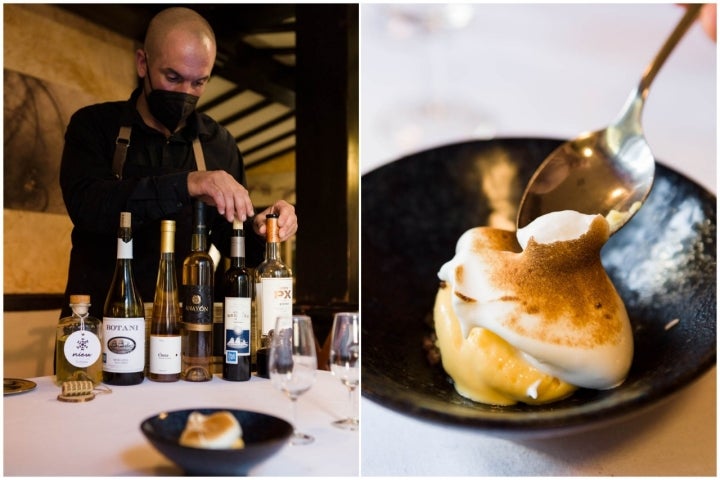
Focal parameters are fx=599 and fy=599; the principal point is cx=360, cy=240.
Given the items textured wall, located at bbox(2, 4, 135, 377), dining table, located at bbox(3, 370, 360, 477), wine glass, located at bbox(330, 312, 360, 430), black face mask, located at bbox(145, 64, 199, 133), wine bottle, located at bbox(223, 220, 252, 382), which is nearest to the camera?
dining table, located at bbox(3, 370, 360, 477)

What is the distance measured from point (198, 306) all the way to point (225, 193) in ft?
0.77

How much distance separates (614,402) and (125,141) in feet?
4.08

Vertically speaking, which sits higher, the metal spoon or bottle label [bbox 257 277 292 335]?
the metal spoon

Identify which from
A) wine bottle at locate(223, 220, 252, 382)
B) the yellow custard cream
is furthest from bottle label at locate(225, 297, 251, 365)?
the yellow custard cream

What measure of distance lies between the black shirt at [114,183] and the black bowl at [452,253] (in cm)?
47

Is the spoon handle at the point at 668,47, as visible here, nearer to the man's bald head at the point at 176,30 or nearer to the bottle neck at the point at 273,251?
the bottle neck at the point at 273,251

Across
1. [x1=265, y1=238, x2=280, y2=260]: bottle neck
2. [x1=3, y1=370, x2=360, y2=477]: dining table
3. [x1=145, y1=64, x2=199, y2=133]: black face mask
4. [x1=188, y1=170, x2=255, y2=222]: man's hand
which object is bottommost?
[x1=3, y1=370, x2=360, y2=477]: dining table

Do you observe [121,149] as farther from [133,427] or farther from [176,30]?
[133,427]

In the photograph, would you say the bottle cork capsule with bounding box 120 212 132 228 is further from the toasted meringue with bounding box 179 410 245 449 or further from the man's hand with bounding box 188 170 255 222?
the toasted meringue with bounding box 179 410 245 449

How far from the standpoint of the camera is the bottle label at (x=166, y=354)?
3.73 ft

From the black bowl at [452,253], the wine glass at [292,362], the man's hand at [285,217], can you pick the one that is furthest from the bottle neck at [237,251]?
the wine glass at [292,362]

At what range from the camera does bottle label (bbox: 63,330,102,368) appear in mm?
1118

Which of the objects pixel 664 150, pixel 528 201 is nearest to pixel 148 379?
pixel 528 201

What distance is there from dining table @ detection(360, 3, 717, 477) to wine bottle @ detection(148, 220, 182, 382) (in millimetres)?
396
